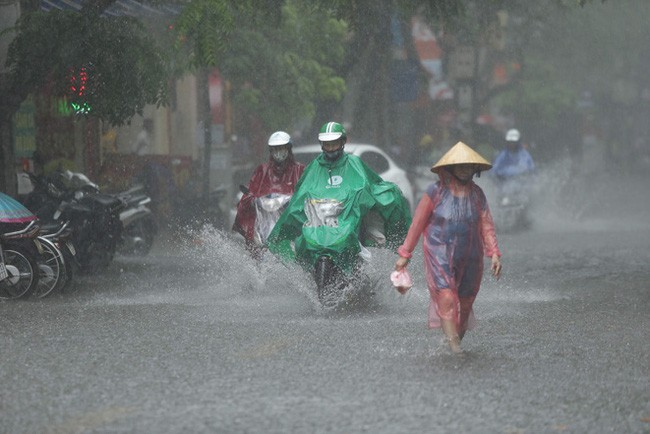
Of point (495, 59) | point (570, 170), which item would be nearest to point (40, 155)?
point (570, 170)

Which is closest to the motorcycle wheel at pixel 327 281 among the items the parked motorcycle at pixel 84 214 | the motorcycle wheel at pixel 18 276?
the motorcycle wheel at pixel 18 276

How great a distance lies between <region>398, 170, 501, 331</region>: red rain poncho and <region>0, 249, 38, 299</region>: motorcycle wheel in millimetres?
4862

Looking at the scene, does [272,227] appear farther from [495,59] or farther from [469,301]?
[495,59]

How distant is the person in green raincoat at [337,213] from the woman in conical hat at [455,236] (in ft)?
7.84

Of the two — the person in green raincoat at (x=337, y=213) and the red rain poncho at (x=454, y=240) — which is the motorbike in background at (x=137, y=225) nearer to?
the person in green raincoat at (x=337, y=213)

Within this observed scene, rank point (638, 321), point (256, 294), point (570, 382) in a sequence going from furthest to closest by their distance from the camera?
point (256, 294) < point (638, 321) < point (570, 382)

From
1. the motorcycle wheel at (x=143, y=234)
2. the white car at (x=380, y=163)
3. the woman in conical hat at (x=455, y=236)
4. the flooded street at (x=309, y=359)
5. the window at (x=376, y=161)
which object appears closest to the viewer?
the flooded street at (x=309, y=359)

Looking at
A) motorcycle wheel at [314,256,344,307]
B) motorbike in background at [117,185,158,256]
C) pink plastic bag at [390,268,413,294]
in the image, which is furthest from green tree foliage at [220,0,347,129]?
pink plastic bag at [390,268,413,294]

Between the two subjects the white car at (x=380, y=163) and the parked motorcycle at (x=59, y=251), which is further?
the white car at (x=380, y=163)

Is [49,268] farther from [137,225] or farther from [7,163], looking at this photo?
[137,225]

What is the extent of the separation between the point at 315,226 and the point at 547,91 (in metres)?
41.5

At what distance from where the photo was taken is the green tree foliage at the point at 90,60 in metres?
13.8

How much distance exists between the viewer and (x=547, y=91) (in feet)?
169

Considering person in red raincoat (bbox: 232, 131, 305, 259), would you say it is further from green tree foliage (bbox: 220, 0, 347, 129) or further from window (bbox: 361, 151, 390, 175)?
green tree foliage (bbox: 220, 0, 347, 129)
